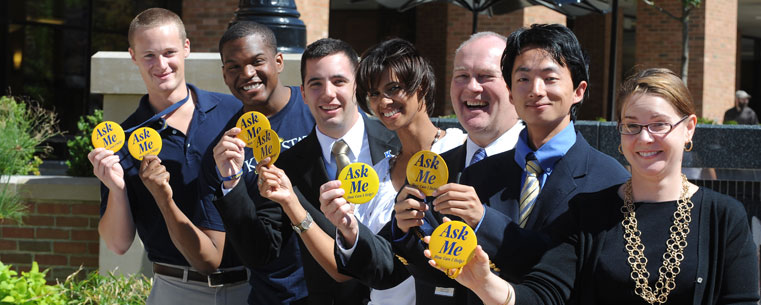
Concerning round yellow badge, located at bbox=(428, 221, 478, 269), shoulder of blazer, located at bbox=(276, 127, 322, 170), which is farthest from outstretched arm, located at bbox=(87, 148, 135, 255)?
round yellow badge, located at bbox=(428, 221, 478, 269)

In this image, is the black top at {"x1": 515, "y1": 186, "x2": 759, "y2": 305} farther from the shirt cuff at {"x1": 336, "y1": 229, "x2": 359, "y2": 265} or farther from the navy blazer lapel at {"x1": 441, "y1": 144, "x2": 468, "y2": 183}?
the shirt cuff at {"x1": 336, "y1": 229, "x2": 359, "y2": 265}

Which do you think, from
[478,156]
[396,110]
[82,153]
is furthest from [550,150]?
[82,153]

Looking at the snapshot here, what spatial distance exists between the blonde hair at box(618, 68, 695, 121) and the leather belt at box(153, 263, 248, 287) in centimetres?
201

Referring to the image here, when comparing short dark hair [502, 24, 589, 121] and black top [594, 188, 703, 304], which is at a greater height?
short dark hair [502, 24, 589, 121]

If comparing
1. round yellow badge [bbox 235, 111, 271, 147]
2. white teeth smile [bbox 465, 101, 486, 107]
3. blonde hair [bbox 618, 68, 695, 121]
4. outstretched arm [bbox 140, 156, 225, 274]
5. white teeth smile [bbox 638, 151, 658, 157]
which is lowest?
outstretched arm [bbox 140, 156, 225, 274]

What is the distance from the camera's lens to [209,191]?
134 inches

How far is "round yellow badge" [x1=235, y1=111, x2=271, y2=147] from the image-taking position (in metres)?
3.09

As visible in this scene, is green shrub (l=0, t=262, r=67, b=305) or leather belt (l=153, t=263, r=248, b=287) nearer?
leather belt (l=153, t=263, r=248, b=287)

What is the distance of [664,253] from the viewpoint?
228 centimetres

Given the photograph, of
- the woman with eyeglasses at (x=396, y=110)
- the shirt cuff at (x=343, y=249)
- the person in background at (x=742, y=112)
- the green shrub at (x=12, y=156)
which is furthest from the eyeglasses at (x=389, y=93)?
the person in background at (x=742, y=112)

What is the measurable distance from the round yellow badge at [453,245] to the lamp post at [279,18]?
330 centimetres

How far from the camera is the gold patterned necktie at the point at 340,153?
3.07m

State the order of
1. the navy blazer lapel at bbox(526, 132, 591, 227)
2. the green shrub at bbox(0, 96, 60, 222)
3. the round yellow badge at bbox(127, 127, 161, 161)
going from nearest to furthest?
the navy blazer lapel at bbox(526, 132, 591, 227), the round yellow badge at bbox(127, 127, 161, 161), the green shrub at bbox(0, 96, 60, 222)

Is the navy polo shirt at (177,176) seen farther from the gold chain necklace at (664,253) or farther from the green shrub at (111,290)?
the green shrub at (111,290)
